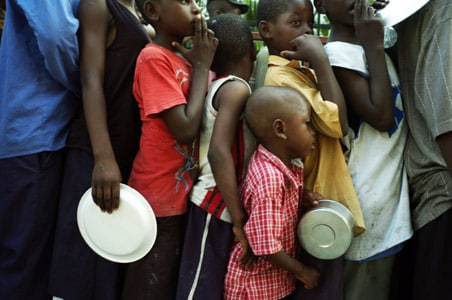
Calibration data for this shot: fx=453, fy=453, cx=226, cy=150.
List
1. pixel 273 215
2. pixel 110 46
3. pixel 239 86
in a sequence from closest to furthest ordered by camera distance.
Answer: pixel 273 215, pixel 239 86, pixel 110 46

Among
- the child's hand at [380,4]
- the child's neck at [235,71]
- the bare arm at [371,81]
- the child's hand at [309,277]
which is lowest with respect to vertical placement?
the child's hand at [309,277]

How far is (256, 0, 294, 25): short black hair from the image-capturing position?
1942mm

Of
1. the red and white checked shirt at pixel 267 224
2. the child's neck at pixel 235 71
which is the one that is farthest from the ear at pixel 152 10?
the red and white checked shirt at pixel 267 224

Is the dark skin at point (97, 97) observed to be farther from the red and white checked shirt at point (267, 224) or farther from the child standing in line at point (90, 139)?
the red and white checked shirt at point (267, 224)

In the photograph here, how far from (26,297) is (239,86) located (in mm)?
1240

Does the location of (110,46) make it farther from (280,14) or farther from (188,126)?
(280,14)

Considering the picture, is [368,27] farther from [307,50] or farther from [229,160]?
[229,160]

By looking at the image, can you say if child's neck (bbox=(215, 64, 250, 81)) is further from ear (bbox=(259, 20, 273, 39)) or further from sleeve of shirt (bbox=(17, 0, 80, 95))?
sleeve of shirt (bbox=(17, 0, 80, 95))

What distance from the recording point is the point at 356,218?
1718mm

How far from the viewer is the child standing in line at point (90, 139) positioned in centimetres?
183

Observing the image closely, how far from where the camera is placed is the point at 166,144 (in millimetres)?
1794

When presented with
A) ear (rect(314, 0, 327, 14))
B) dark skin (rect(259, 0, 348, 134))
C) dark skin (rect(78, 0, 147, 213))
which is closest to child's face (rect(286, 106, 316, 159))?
dark skin (rect(259, 0, 348, 134))

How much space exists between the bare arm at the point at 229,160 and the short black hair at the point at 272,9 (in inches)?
18.2

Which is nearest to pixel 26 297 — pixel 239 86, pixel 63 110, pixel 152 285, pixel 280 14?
pixel 152 285
